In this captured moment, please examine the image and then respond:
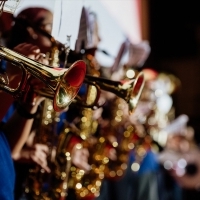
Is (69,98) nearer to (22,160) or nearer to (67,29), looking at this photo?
(67,29)

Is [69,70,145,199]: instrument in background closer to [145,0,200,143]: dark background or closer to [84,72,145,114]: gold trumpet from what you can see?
[84,72,145,114]: gold trumpet

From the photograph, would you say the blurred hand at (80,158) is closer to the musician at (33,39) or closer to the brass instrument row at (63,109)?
the brass instrument row at (63,109)

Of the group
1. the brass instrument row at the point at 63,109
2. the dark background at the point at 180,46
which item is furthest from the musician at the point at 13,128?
the dark background at the point at 180,46

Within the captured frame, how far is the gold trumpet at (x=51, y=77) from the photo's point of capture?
4.75 feet

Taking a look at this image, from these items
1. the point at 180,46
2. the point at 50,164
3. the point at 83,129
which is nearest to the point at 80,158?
the point at 83,129

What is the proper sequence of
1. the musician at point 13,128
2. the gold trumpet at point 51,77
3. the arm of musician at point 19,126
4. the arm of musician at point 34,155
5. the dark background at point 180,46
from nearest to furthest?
1. the gold trumpet at point 51,77
2. the musician at point 13,128
3. the arm of musician at point 19,126
4. the arm of musician at point 34,155
5. the dark background at point 180,46

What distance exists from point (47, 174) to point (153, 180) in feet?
4.76

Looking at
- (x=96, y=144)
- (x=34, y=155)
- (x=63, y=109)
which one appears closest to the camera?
(x=63, y=109)

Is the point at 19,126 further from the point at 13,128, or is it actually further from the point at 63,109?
the point at 63,109

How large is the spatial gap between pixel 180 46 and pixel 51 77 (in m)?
4.78

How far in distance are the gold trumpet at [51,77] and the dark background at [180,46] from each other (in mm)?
4075

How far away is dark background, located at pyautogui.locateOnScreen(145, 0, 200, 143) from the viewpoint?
5.84 metres

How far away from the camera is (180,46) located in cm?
610

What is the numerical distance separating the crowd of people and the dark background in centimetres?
207
